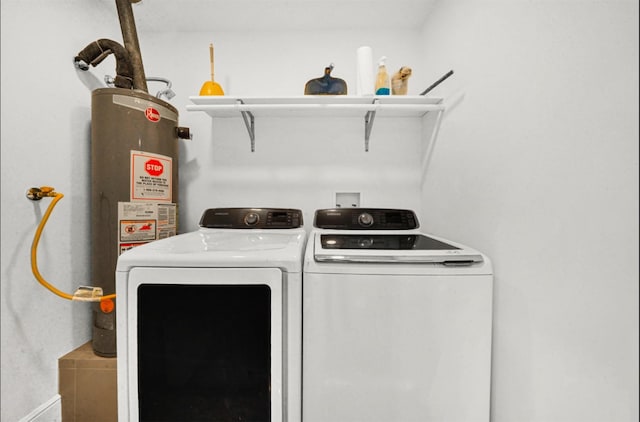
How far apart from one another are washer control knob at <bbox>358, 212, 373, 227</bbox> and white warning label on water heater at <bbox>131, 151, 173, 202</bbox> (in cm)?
109

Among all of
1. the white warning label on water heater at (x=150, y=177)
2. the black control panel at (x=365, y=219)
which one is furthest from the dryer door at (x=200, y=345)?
the black control panel at (x=365, y=219)

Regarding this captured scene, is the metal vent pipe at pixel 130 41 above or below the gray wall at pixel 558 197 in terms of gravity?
above

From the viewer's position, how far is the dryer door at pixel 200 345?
850mm

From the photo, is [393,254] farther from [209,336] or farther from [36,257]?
[36,257]

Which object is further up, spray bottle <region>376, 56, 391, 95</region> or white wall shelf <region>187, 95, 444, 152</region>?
spray bottle <region>376, 56, 391, 95</region>

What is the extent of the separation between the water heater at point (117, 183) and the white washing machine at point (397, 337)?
967mm

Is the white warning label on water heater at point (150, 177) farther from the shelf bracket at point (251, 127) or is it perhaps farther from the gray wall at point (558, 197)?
the gray wall at point (558, 197)

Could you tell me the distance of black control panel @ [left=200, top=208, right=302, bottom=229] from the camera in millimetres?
1472

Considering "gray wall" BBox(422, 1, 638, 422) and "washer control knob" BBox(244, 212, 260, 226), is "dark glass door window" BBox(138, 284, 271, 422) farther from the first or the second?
"gray wall" BBox(422, 1, 638, 422)

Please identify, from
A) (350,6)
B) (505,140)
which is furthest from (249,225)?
(350,6)

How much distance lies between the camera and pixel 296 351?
0.86 metres

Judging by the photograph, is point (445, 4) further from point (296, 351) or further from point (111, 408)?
point (111, 408)

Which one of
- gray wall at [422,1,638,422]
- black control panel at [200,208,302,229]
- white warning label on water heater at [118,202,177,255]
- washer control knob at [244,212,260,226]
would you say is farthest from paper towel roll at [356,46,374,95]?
white warning label on water heater at [118,202,177,255]

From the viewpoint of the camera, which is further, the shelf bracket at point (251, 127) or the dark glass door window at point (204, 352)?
the shelf bracket at point (251, 127)
